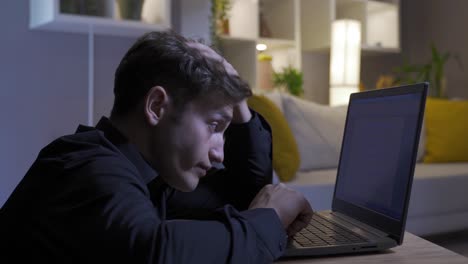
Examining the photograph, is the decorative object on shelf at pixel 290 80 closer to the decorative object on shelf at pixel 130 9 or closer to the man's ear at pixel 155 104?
the decorative object on shelf at pixel 130 9

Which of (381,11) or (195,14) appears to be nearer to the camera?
(195,14)

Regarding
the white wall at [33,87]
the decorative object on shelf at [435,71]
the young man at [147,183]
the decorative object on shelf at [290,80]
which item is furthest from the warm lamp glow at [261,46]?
the young man at [147,183]

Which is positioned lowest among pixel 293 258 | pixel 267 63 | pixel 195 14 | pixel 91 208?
pixel 293 258

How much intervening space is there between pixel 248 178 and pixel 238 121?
0.43 feet

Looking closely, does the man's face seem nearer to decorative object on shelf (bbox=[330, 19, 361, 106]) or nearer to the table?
the table

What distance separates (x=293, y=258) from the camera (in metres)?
0.80

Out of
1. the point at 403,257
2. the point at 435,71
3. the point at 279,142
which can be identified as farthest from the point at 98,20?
the point at 435,71

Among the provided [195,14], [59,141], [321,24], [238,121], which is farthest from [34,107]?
[321,24]

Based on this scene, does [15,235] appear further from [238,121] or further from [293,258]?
[238,121]

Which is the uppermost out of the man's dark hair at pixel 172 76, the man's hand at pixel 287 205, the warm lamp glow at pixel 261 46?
the warm lamp glow at pixel 261 46

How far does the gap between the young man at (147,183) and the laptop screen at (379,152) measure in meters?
→ 0.15

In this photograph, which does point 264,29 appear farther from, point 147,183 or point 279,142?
point 147,183

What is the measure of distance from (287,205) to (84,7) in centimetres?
197

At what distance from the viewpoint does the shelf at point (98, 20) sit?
237cm
